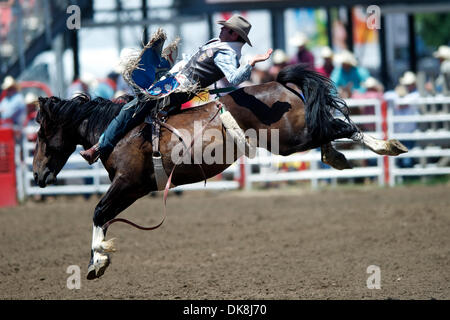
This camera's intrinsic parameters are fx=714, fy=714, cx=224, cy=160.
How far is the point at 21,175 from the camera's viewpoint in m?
11.0

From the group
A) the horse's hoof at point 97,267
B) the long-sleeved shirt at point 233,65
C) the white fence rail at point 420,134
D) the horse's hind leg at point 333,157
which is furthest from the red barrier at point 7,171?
the horse's hind leg at point 333,157

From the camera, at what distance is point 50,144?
5730 mm

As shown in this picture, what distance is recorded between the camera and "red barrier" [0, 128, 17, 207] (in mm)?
10844

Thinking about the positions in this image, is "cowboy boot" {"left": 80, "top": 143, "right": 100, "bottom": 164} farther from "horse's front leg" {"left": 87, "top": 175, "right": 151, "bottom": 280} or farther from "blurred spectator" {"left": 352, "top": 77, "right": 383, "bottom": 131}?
"blurred spectator" {"left": 352, "top": 77, "right": 383, "bottom": 131}

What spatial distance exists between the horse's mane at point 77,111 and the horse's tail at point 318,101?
134 centimetres

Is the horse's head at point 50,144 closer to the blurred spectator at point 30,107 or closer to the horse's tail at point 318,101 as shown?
the horse's tail at point 318,101

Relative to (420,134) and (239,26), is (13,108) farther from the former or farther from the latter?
(239,26)

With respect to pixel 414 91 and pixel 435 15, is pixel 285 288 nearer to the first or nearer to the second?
pixel 414 91

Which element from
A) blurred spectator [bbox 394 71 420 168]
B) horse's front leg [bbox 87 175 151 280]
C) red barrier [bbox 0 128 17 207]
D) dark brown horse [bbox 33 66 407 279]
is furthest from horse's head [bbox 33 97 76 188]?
blurred spectator [bbox 394 71 420 168]

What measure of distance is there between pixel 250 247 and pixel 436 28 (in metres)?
21.2

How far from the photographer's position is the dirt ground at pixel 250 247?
5688 millimetres

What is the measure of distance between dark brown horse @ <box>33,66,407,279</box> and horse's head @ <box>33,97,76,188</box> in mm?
103

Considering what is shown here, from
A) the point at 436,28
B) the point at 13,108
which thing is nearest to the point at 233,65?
the point at 13,108

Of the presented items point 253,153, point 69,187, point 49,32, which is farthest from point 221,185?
point 253,153
